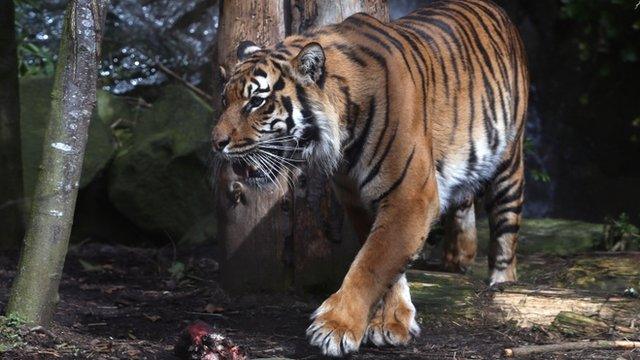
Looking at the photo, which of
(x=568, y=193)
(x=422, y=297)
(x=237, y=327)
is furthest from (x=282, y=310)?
(x=568, y=193)

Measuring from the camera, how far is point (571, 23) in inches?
392

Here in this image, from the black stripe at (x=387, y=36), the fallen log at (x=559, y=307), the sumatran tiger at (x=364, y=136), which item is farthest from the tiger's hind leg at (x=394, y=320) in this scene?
the black stripe at (x=387, y=36)

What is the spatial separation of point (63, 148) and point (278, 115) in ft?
3.06

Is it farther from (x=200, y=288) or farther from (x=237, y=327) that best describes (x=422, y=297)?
(x=200, y=288)

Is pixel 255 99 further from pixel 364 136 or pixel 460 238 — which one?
pixel 460 238

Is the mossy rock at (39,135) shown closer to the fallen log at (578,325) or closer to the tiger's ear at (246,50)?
the tiger's ear at (246,50)

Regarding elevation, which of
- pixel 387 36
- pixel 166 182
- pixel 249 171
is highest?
pixel 387 36

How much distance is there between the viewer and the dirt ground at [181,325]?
4500 millimetres

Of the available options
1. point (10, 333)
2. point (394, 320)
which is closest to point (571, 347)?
point (394, 320)

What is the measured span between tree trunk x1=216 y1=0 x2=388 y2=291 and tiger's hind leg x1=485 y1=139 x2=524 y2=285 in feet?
3.02

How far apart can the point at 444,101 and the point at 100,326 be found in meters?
2.09

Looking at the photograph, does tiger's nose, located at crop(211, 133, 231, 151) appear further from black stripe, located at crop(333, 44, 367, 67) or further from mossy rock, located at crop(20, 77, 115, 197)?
mossy rock, located at crop(20, 77, 115, 197)

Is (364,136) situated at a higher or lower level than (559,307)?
higher

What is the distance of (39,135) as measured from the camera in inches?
321
